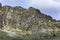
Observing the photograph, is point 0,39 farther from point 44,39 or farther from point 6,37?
point 44,39

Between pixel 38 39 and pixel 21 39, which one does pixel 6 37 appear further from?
pixel 38 39

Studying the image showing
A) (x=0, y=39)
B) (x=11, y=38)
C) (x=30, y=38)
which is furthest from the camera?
(x=30, y=38)

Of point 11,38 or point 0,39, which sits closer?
point 0,39

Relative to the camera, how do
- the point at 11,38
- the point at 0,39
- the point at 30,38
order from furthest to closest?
1. the point at 30,38
2. the point at 11,38
3. the point at 0,39

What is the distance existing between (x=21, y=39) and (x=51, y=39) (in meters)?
29.5

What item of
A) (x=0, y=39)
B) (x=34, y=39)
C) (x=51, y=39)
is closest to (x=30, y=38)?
(x=34, y=39)

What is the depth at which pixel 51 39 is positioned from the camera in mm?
196125

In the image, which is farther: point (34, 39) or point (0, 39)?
point (34, 39)

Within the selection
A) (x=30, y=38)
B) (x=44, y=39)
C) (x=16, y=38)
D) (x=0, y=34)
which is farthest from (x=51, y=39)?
(x=0, y=34)

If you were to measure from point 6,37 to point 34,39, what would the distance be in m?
27.3

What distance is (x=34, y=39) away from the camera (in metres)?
195

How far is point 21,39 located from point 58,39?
1454 inches

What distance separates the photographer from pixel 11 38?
615 feet

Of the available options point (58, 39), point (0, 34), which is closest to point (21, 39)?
point (0, 34)
